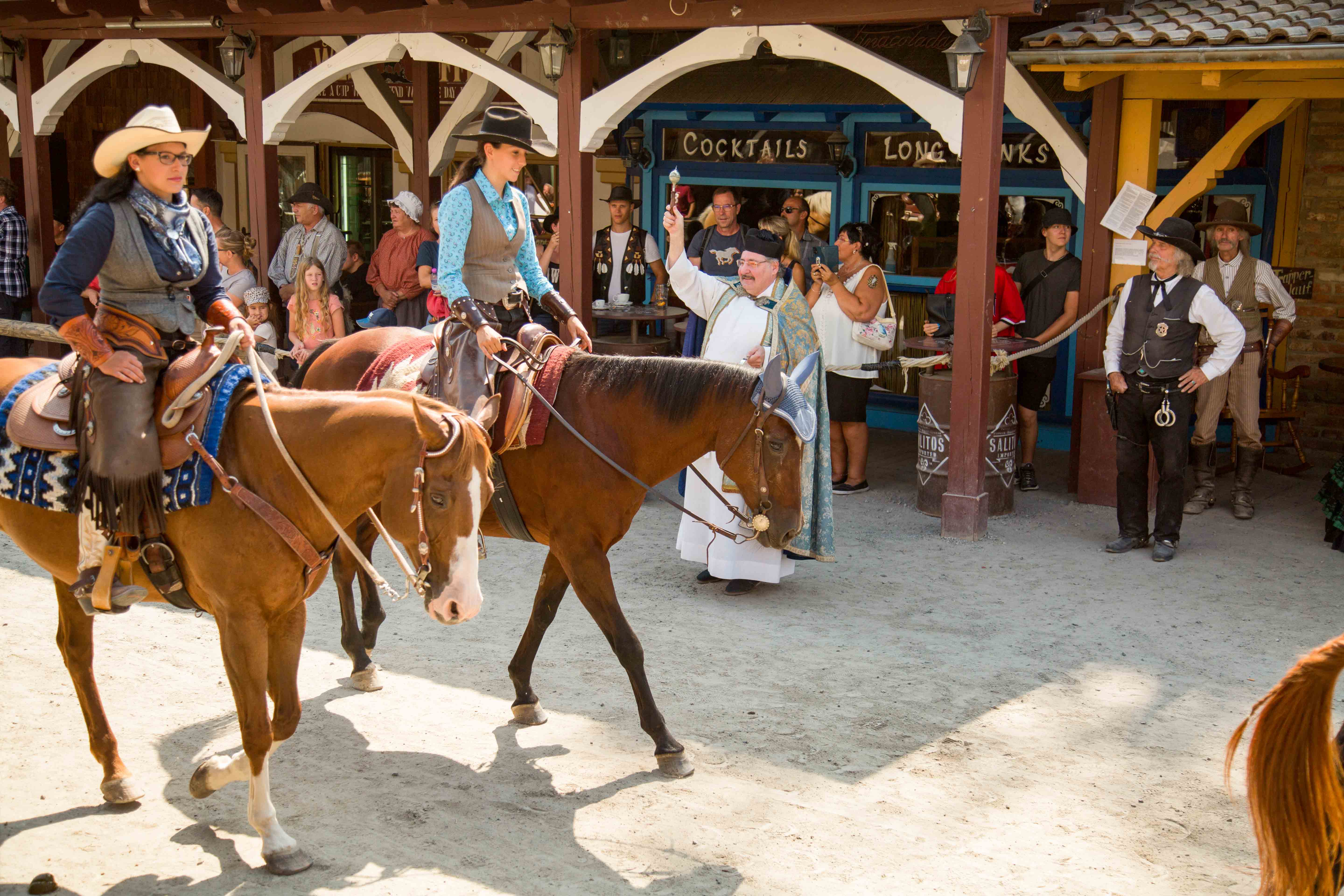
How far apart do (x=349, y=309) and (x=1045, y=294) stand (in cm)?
562

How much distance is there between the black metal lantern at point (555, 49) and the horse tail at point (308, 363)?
3695 millimetres

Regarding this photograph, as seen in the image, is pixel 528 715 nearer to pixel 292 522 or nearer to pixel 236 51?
pixel 292 522

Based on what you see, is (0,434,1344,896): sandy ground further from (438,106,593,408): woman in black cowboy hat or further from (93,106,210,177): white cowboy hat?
(93,106,210,177): white cowboy hat

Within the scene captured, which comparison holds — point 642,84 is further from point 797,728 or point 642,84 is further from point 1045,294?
point 797,728

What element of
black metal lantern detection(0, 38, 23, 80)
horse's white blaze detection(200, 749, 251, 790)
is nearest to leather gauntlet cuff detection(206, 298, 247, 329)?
horse's white blaze detection(200, 749, 251, 790)

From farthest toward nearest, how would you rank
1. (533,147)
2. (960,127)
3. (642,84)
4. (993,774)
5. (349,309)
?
(349,309) → (642,84) → (960,127) → (533,147) → (993,774)

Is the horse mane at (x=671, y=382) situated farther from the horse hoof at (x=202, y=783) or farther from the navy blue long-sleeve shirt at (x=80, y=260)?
the horse hoof at (x=202, y=783)

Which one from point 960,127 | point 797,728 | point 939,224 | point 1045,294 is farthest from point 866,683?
point 939,224

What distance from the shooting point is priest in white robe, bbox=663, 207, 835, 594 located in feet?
21.6

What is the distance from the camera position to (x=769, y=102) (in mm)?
11000

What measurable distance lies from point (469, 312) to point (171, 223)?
4.06 ft

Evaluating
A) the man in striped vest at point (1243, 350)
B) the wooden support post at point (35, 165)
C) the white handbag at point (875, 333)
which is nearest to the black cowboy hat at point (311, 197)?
the wooden support post at point (35, 165)

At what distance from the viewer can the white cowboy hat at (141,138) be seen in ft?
12.7

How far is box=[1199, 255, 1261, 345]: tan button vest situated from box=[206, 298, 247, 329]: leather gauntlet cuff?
6375 mm
